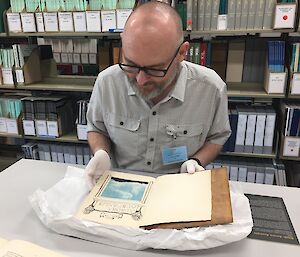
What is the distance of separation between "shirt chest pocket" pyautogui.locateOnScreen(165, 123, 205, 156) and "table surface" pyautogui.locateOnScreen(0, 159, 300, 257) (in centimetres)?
31

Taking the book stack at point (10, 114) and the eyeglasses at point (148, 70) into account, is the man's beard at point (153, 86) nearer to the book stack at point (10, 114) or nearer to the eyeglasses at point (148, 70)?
the eyeglasses at point (148, 70)

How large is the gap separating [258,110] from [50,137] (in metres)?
1.60

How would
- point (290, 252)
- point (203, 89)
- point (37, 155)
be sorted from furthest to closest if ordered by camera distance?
1. point (37, 155)
2. point (203, 89)
3. point (290, 252)

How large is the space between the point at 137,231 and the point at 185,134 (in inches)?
23.4

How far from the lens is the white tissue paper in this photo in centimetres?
72

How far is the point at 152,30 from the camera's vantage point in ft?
3.14

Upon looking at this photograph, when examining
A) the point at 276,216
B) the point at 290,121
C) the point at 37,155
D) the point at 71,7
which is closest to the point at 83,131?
the point at 37,155

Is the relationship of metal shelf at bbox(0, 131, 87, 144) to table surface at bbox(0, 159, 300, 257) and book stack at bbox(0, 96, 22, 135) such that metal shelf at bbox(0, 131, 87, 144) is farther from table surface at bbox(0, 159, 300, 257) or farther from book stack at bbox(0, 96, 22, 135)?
table surface at bbox(0, 159, 300, 257)

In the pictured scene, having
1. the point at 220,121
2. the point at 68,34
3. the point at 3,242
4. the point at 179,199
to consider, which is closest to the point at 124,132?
the point at 220,121

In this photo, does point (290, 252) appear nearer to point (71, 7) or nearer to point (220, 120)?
point (220, 120)

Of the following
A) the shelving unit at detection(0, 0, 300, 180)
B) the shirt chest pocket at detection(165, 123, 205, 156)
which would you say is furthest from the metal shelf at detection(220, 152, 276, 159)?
the shirt chest pocket at detection(165, 123, 205, 156)

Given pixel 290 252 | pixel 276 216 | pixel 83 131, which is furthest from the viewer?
pixel 83 131

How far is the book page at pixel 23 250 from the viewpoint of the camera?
698 mm

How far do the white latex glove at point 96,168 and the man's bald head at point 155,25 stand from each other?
41cm
